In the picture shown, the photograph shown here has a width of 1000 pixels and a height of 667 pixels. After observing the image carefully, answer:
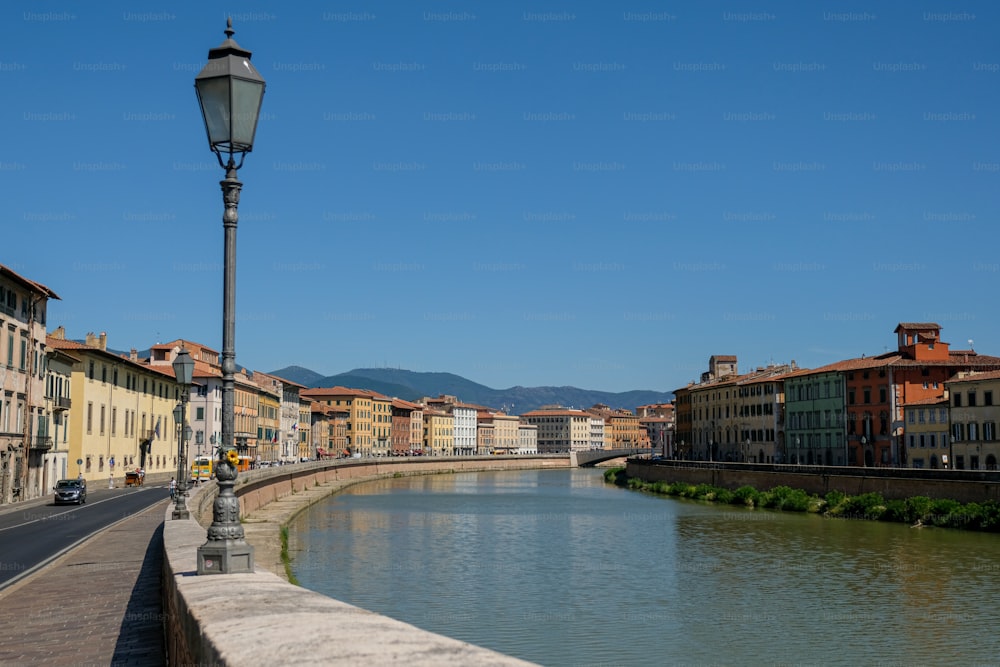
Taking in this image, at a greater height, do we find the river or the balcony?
the balcony

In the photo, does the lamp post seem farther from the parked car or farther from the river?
the parked car

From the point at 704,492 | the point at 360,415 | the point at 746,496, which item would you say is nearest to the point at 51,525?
the point at 746,496

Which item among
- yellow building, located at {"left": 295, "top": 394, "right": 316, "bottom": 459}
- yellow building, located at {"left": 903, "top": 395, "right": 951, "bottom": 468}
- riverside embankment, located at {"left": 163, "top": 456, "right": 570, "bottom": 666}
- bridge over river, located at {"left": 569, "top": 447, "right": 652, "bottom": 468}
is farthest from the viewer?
bridge over river, located at {"left": 569, "top": 447, "right": 652, "bottom": 468}

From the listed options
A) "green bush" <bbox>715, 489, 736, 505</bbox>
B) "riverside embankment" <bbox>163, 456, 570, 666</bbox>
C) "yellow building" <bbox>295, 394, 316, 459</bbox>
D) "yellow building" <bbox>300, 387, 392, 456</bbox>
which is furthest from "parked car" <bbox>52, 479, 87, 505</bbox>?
"yellow building" <bbox>300, 387, 392, 456</bbox>

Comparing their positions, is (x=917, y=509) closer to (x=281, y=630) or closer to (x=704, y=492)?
(x=704, y=492)

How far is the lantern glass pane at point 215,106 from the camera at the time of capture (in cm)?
1021

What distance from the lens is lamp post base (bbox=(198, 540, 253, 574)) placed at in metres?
9.88

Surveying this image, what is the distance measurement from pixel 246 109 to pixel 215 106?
0.31 meters

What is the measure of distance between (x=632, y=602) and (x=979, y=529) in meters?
26.0

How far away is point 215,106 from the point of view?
406 inches

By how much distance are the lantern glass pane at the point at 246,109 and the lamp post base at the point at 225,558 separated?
164 inches

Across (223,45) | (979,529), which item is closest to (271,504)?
(979,529)

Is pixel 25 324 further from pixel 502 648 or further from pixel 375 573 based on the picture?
pixel 502 648

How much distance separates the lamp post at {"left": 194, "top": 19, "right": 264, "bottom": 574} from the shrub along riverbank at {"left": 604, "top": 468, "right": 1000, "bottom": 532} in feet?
147
